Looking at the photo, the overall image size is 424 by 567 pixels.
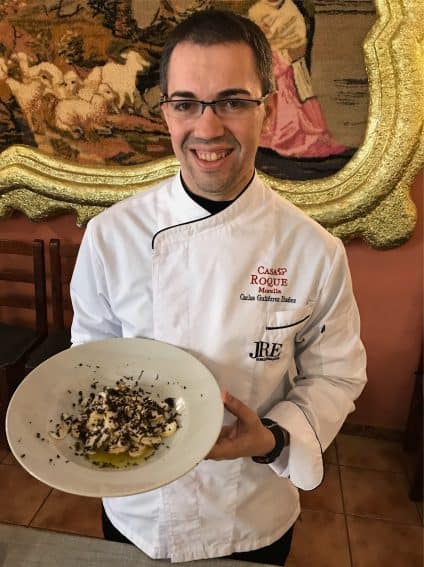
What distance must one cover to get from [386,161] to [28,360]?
1.50m

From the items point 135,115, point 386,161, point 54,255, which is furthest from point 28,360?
point 386,161

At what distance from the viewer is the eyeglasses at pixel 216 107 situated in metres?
0.74

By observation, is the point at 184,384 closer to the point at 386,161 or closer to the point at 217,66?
the point at 217,66

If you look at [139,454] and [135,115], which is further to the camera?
[135,115]

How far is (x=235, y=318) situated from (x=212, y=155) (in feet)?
0.89

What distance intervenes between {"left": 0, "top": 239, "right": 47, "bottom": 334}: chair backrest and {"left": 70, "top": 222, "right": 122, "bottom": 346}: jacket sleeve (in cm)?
112

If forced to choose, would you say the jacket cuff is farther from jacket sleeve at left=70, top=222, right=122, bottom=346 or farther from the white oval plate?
jacket sleeve at left=70, top=222, right=122, bottom=346

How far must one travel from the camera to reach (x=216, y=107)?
0.75m

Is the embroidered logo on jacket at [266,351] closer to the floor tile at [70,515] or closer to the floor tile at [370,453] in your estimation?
the floor tile at [70,515]

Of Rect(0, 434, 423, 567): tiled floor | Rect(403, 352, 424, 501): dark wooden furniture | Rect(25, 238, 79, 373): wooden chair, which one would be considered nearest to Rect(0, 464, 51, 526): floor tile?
Rect(0, 434, 423, 567): tiled floor

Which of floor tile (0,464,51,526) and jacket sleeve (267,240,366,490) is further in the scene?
floor tile (0,464,51,526)

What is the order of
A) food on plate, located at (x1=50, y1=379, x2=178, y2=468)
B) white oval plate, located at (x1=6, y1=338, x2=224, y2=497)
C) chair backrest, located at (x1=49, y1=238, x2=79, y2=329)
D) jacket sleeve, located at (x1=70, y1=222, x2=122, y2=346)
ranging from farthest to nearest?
chair backrest, located at (x1=49, y1=238, x2=79, y2=329) → jacket sleeve, located at (x1=70, y1=222, x2=122, y2=346) → food on plate, located at (x1=50, y1=379, x2=178, y2=468) → white oval plate, located at (x1=6, y1=338, x2=224, y2=497)

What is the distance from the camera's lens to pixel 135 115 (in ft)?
6.00

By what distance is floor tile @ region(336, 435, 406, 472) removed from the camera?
2062 millimetres
